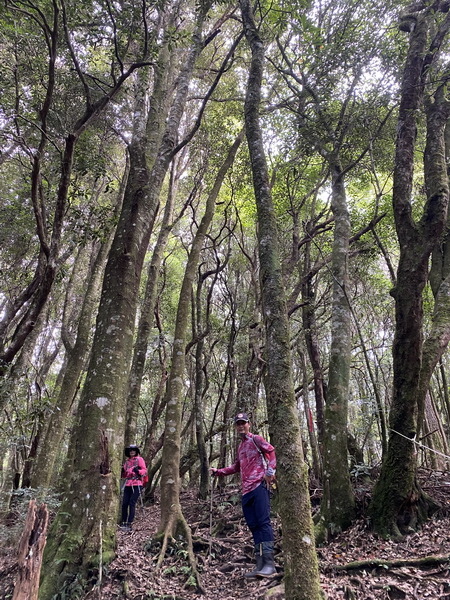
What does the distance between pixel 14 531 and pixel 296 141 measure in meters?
10.4

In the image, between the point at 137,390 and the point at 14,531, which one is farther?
the point at 137,390

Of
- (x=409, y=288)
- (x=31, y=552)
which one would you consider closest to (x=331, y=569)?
(x=31, y=552)

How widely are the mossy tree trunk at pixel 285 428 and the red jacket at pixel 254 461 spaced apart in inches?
77.4

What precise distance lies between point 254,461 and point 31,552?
331 centimetres

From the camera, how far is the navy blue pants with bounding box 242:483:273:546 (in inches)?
207

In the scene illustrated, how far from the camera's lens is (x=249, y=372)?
36.2 feet

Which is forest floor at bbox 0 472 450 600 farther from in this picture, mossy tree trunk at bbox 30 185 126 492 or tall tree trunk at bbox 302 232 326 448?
mossy tree trunk at bbox 30 185 126 492

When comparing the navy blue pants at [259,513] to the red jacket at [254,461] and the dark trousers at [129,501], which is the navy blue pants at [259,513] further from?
the dark trousers at [129,501]

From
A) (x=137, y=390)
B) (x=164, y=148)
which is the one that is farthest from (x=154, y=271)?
(x=164, y=148)

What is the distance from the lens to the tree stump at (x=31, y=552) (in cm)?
294

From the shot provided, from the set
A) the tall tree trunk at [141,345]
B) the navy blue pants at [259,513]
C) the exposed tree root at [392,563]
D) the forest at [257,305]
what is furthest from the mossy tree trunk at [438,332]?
the tall tree trunk at [141,345]

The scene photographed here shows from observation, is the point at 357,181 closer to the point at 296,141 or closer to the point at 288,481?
the point at 296,141

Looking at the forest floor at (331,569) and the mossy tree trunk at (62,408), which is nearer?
the forest floor at (331,569)

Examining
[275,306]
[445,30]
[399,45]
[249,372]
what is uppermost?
[399,45]
